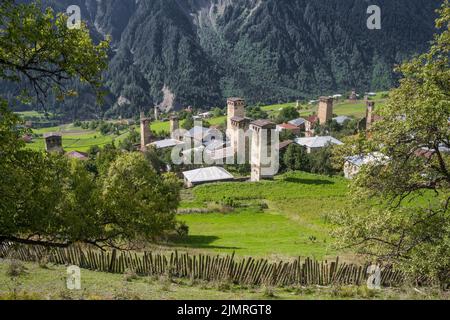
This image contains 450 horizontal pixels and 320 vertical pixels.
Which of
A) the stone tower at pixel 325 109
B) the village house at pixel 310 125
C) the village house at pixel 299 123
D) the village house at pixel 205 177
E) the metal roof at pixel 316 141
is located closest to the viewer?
the village house at pixel 205 177

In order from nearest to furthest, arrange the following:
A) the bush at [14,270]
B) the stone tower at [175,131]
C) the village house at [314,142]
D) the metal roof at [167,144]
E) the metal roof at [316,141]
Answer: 1. the bush at [14,270]
2. the village house at [314,142]
3. the metal roof at [316,141]
4. the metal roof at [167,144]
5. the stone tower at [175,131]

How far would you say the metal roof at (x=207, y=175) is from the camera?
70.0m

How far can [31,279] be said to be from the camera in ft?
53.1

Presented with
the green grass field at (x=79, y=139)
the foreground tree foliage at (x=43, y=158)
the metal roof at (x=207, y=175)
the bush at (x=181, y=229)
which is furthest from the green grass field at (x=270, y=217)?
the green grass field at (x=79, y=139)

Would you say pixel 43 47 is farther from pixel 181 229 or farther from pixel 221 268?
pixel 181 229

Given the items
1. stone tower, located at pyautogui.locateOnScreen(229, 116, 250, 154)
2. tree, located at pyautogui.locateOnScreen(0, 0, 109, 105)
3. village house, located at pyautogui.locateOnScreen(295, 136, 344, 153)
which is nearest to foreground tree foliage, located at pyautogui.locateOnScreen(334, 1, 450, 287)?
tree, located at pyautogui.locateOnScreen(0, 0, 109, 105)

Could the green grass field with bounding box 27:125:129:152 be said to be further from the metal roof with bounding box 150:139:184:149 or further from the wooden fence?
the wooden fence

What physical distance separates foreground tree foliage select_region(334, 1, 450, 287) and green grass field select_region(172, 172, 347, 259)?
757cm

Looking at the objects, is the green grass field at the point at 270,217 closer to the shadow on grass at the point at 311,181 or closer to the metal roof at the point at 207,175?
the shadow on grass at the point at 311,181

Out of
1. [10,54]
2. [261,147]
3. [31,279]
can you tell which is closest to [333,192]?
[261,147]

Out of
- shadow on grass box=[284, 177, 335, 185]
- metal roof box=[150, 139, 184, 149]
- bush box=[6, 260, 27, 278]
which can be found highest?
metal roof box=[150, 139, 184, 149]

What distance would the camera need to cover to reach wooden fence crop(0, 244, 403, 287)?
748 inches

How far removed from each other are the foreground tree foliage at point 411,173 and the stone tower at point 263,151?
165 ft
